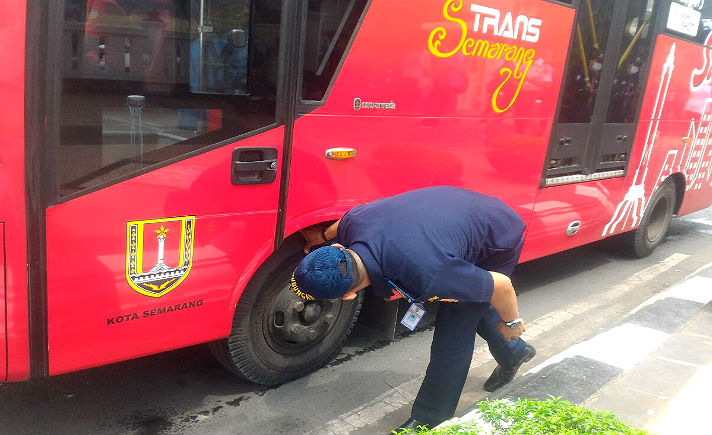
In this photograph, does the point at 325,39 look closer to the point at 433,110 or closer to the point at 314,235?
the point at 433,110

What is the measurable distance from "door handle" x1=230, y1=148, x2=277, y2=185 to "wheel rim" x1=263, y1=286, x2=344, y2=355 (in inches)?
28.7

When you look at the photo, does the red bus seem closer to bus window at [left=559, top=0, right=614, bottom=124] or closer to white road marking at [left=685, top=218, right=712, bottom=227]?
bus window at [left=559, top=0, right=614, bottom=124]

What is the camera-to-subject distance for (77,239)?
105 inches

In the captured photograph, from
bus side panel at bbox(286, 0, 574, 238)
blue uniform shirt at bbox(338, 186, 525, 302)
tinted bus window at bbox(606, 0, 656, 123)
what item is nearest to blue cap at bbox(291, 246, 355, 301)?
blue uniform shirt at bbox(338, 186, 525, 302)

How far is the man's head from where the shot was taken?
98.7 inches

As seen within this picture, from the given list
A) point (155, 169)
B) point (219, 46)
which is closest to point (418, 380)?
point (155, 169)

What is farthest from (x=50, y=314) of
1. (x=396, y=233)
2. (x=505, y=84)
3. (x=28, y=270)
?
(x=505, y=84)

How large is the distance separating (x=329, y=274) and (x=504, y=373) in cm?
177

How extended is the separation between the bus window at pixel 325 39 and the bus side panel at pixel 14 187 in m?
1.30

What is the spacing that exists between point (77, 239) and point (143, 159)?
435 millimetres

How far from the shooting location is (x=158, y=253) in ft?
9.48

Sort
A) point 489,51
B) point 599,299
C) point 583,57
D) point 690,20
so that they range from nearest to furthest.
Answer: point 489,51
point 583,57
point 599,299
point 690,20

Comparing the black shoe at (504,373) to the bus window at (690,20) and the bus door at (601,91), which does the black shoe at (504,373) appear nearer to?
the bus door at (601,91)

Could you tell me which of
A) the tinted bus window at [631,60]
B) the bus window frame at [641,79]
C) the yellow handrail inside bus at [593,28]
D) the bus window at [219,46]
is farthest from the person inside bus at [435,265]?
the tinted bus window at [631,60]
